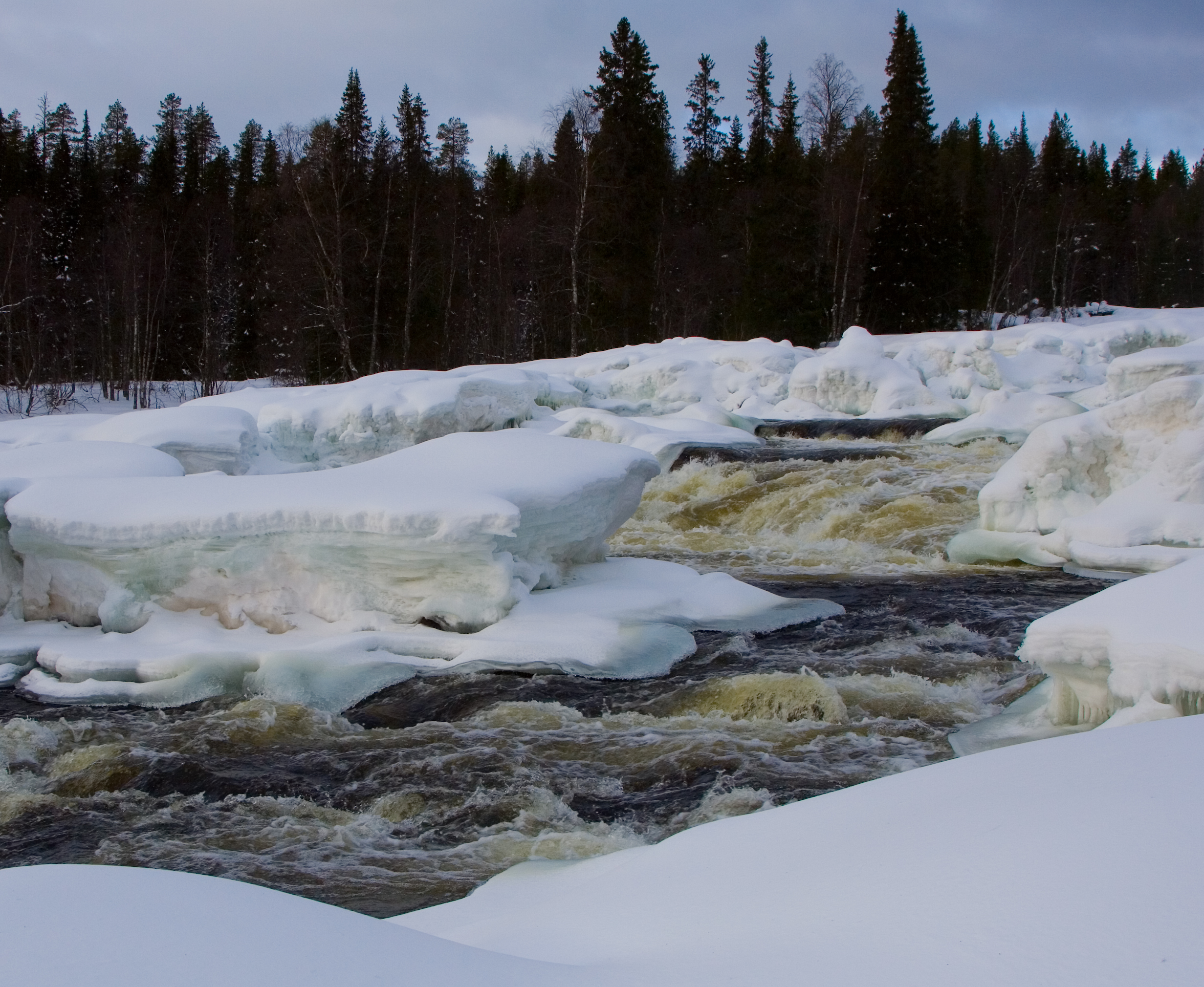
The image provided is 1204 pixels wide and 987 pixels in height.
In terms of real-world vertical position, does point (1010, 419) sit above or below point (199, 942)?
above

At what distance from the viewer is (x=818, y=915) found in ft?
6.53

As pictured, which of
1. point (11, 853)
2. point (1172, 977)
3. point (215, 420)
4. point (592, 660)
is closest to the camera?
point (1172, 977)

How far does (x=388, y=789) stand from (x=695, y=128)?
33504mm

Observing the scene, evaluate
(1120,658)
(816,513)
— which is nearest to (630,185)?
(816,513)

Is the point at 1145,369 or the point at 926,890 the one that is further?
the point at 1145,369

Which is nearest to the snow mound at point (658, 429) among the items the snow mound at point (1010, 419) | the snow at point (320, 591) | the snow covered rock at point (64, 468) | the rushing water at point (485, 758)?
the snow mound at point (1010, 419)

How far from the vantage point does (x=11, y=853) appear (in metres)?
3.89

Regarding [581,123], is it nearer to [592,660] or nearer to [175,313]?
[175,313]

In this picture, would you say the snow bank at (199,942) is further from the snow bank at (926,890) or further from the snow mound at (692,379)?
the snow mound at (692,379)

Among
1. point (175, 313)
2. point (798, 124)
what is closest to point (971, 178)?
point (798, 124)

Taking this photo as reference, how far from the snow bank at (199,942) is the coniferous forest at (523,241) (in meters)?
22.3

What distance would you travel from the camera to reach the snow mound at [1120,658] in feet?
11.6

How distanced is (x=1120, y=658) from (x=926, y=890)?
2.18 m

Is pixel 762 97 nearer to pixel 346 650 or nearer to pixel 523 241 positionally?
pixel 523 241
